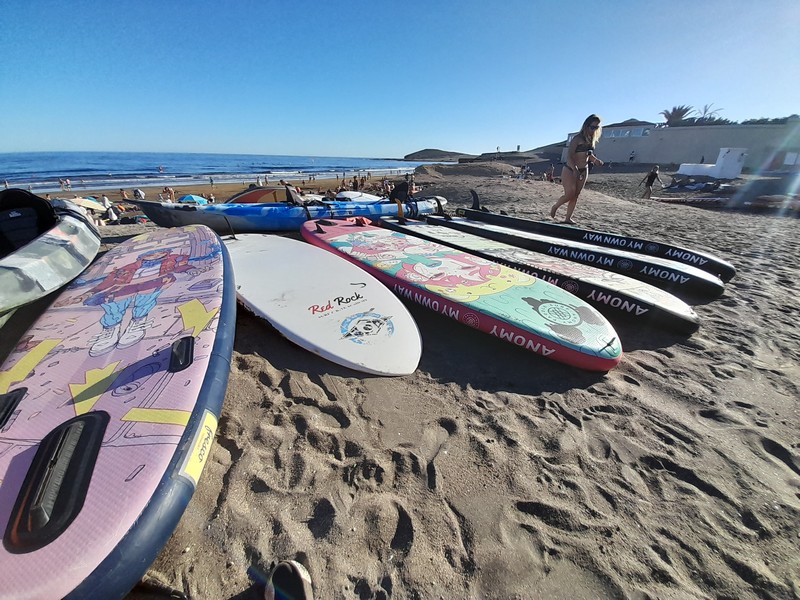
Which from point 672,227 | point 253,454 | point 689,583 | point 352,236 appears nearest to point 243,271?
point 352,236

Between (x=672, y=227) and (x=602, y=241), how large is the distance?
3518 millimetres

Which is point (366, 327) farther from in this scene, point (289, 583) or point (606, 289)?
point (606, 289)

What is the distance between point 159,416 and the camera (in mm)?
1517

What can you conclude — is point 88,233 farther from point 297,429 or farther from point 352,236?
point 297,429

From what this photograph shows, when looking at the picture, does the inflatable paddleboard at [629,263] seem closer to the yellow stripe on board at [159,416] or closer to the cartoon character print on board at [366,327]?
the cartoon character print on board at [366,327]

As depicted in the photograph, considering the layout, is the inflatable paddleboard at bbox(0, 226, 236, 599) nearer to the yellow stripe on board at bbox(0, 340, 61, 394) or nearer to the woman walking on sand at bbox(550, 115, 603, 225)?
the yellow stripe on board at bbox(0, 340, 61, 394)

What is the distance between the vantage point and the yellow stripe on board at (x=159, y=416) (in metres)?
1.49

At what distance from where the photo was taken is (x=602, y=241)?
5.09 meters

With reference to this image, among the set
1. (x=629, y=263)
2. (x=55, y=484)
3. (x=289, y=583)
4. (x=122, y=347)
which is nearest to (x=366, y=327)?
(x=122, y=347)

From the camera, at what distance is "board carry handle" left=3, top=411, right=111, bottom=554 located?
1.12m

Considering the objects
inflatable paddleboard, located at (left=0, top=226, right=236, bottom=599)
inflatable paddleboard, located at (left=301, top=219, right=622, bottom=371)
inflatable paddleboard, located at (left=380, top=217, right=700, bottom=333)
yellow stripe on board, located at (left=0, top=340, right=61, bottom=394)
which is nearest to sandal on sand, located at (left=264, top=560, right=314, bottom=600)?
inflatable paddleboard, located at (left=0, top=226, right=236, bottom=599)

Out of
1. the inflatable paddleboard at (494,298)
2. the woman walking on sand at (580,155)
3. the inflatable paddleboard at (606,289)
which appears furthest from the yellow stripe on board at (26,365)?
the woman walking on sand at (580,155)

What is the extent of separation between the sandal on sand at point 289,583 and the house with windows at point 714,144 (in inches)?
1104

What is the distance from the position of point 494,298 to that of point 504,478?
1.61 meters
